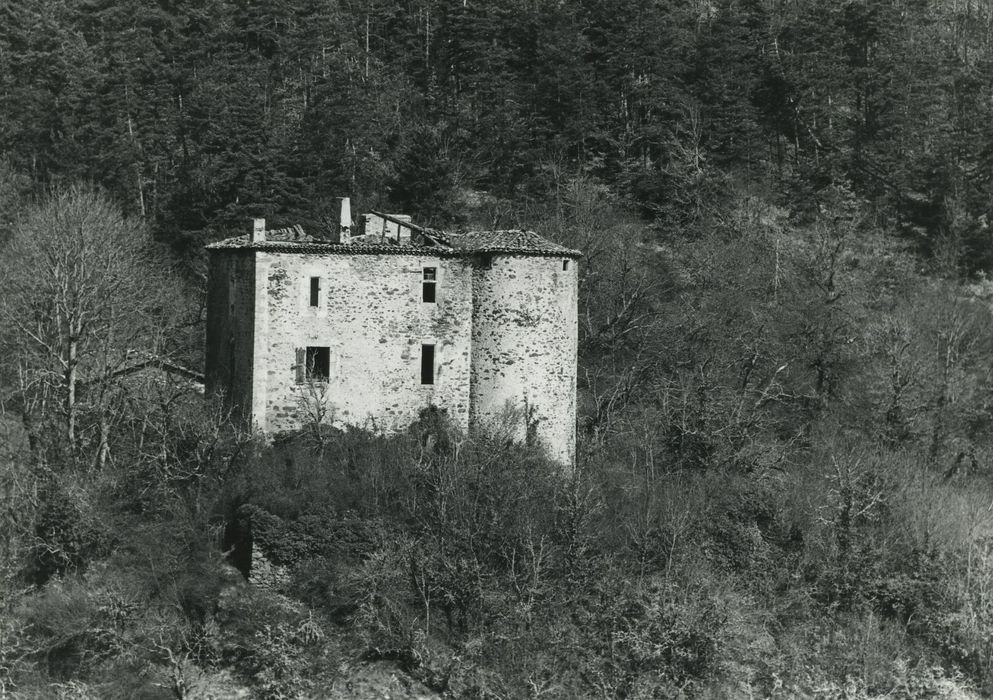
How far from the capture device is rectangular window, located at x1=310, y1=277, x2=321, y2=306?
30844 mm

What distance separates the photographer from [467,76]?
5819 centimetres

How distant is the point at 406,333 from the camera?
31281mm

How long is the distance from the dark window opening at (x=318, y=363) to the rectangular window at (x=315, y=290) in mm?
1085

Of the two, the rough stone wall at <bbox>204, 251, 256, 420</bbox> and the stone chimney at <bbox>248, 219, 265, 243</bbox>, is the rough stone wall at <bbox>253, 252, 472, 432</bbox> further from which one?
the stone chimney at <bbox>248, 219, 265, 243</bbox>

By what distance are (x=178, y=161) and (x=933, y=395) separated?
32240mm

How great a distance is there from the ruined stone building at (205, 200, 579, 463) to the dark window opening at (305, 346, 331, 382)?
1.3 inches

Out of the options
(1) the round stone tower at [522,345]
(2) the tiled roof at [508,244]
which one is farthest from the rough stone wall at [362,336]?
(2) the tiled roof at [508,244]

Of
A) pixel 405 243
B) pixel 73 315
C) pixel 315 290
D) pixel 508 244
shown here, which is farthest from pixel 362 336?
pixel 73 315

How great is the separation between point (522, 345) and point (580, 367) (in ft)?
31.4

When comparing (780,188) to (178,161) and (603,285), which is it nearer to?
(603,285)

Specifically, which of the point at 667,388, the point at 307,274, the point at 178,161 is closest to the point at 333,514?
the point at 307,274

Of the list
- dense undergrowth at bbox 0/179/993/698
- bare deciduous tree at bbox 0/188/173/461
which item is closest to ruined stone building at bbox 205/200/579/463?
dense undergrowth at bbox 0/179/993/698

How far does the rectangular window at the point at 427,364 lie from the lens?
31.5 m

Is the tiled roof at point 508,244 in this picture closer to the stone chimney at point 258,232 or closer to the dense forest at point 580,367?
the stone chimney at point 258,232
